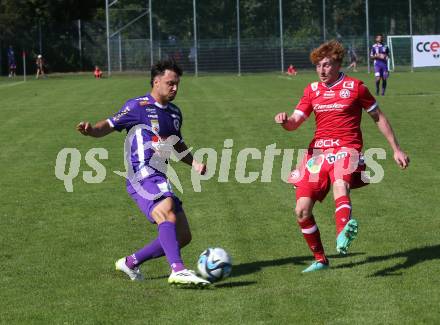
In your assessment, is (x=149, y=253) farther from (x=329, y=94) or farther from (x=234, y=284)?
(x=329, y=94)

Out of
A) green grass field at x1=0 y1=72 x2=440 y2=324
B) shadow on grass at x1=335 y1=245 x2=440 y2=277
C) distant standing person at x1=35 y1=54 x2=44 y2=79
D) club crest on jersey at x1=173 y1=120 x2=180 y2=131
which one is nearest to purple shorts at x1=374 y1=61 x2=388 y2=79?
green grass field at x1=0 y1=72 x2=440 y2=324

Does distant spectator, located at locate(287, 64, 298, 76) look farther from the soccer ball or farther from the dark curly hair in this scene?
the soccer ball

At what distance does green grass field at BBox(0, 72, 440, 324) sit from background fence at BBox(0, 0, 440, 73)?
135 feet

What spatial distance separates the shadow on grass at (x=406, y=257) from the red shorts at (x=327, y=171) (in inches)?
29.6

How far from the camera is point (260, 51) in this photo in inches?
2405

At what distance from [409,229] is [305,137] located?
946cm

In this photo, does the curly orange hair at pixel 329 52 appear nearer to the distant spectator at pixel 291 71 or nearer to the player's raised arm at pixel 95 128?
the player's raised arm at pixel 95 128

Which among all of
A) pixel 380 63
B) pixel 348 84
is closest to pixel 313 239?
pixel 348 84

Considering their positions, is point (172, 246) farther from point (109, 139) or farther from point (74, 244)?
point (109, 139)

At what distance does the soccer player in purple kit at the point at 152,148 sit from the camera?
27.1 feet

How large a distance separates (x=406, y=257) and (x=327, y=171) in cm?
122

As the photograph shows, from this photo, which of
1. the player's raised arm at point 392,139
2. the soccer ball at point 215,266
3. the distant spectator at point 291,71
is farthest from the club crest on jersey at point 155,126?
the distant spectator at point 291,71

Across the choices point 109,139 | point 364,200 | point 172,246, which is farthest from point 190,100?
point 172,246

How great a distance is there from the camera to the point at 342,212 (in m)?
8.29
